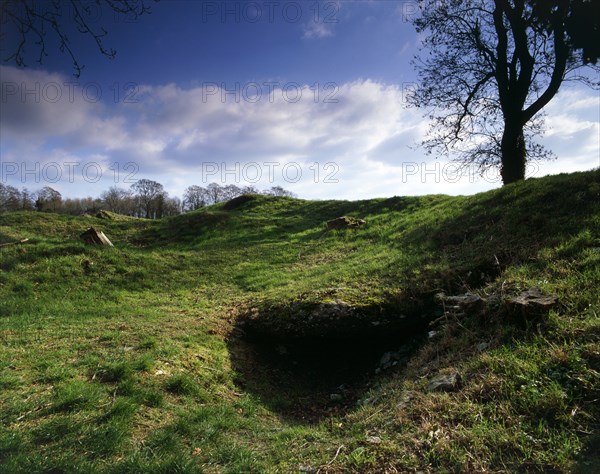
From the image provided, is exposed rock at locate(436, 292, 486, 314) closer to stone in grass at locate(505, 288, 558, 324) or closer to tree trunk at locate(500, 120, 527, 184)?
stone in grass at locate(505, 288, 558, 324)

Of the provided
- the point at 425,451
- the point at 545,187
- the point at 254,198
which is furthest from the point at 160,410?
the point at 254,198

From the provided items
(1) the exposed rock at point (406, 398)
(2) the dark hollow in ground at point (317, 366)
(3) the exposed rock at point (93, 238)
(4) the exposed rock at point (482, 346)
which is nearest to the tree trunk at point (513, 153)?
(2) the dark hollow in ground at point (317, 366)

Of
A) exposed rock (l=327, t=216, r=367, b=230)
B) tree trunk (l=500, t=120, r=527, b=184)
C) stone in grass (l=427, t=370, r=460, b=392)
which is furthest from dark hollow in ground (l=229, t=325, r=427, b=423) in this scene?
exposed rock (l=327, t=216, r=367, b=230)

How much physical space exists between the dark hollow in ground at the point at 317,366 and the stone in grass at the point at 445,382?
131 centimetres

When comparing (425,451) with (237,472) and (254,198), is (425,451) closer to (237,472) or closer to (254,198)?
(237,472)

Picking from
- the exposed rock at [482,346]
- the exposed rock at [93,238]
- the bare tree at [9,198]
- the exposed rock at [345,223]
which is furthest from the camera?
the bare tree at [9,198]

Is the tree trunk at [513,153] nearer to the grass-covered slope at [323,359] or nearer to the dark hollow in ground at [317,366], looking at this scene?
the grass-covered slope at [323,359]

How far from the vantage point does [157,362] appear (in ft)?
18.6

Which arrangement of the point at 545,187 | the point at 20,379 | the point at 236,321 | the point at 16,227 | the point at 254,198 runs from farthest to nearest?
the point at 254,198, the point at 16,227, the point at 545,187, the point at 236,321, the point at 20,379

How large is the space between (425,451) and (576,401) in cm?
151

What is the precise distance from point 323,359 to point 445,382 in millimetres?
3160

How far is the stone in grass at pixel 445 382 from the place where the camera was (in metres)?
4.03

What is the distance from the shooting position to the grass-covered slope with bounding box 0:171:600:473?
3291mm

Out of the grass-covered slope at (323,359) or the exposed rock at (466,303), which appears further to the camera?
the exposed rock at (466,303)
